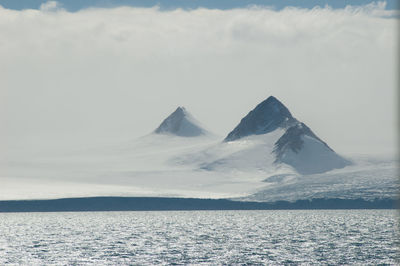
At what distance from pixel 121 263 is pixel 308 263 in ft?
108

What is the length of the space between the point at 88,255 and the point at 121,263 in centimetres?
1781

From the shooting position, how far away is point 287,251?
152625mm

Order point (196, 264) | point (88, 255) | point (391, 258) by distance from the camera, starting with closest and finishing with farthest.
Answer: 1. point (196, 264)
2. point (391, 258)
3. point (88, 255)

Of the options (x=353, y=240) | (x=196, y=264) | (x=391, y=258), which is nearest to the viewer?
(x=196, y=264)

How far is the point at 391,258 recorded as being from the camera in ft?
451

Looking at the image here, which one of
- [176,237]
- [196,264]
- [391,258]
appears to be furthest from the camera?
Answer: [176,237]

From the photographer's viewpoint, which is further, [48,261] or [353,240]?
[353,240]

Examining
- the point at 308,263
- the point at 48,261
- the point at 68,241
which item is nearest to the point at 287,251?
the point at 308,263

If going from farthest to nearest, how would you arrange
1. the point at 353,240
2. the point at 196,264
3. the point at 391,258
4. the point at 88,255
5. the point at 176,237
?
1. the point at 176,237
2. the point at 353,240
3. the point at 88,255
4. the point at 391,258
5. the point at 196,264

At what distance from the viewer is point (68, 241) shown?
188 meters

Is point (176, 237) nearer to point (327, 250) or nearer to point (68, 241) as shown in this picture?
point (68, 241)

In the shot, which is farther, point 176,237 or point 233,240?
point 176,237

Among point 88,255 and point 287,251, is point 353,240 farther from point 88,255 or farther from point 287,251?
point 88,255

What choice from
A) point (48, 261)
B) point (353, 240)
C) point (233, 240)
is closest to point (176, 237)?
point (233, 240)
